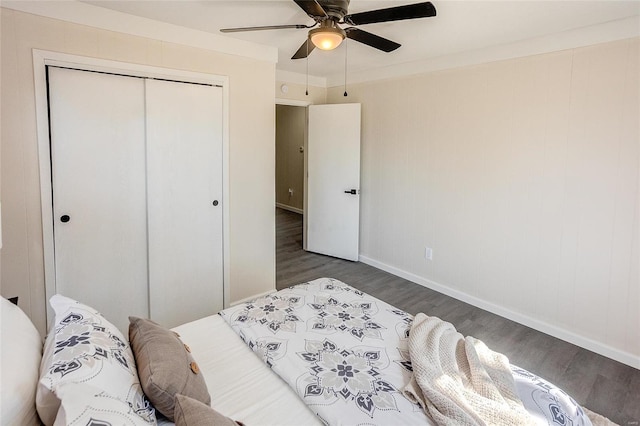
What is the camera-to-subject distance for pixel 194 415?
1010mm

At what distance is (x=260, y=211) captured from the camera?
3.41 m

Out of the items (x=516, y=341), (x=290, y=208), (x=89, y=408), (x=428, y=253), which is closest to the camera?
(x=89, y=408)

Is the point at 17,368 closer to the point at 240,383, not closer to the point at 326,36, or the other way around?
the point at 240,383

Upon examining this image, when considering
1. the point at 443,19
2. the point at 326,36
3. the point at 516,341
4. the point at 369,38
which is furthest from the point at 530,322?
the point at 326,36

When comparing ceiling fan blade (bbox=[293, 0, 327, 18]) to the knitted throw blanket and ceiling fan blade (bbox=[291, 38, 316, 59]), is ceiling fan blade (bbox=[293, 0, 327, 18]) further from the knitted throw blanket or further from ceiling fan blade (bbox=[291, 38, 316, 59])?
the knitted throw blanket

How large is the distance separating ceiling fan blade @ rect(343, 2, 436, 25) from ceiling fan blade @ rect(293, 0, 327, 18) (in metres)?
0.19

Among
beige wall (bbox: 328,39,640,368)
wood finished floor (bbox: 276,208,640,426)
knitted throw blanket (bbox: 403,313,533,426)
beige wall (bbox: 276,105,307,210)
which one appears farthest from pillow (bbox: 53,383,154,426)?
beige wall (bbox: 276,105,307,210)

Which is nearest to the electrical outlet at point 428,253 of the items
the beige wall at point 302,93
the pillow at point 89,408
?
the beige wall at point 302,93

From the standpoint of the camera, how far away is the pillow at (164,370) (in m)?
1.18

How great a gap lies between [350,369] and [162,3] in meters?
2.48

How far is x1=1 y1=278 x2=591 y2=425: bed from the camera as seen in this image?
975 millimetres

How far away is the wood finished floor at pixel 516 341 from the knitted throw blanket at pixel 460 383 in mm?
1203

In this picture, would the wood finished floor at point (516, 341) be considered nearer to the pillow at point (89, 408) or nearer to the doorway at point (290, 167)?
→ the doorway at point (290, 167)

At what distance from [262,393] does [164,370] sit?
415 mm
